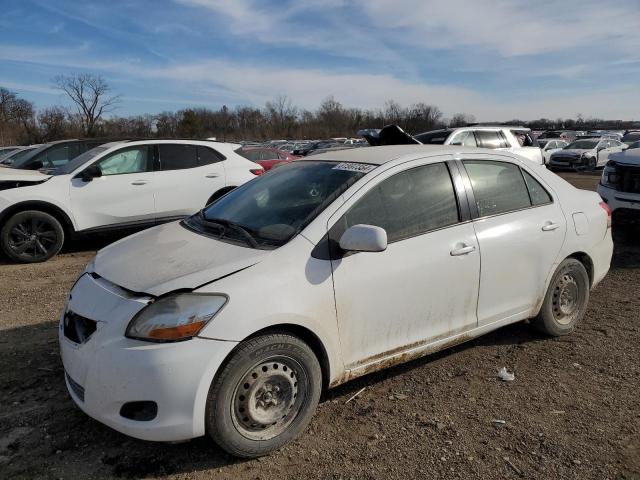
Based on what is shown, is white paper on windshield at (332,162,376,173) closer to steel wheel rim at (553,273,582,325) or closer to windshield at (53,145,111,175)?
steel wheel rim at (553,273,582,325)

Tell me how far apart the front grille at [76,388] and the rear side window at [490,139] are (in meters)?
11.5

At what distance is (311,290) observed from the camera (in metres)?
2.82

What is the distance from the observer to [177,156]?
813 centimetres

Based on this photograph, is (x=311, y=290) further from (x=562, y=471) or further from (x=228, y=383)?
(x=562, y=471)

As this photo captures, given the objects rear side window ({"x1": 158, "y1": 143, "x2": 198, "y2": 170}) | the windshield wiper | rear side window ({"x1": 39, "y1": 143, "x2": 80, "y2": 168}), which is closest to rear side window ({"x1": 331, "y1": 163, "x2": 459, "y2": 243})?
the windshield wiper

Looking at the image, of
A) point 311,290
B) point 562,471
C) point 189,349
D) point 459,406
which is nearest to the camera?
point 189,349

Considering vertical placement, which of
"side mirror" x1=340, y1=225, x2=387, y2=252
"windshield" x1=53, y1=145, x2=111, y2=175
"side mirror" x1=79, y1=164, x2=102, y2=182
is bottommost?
"side mirror" x1=340, y1=225, x2=387, y2=252

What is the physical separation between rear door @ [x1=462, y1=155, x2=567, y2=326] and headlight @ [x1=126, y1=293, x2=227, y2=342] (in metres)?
1.99

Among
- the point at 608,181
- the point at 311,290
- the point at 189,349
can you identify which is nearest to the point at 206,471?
the point at 189,349

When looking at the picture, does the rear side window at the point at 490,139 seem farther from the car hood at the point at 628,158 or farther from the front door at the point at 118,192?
the front door at the point at 118,192

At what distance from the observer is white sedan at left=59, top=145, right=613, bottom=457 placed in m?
2.50

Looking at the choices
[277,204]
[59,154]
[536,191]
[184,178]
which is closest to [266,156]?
[59,154]


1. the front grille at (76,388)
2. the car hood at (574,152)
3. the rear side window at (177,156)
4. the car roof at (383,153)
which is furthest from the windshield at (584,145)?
the front grille at (76,388)

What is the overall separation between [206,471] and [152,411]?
18.4 inches
